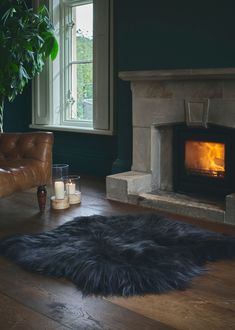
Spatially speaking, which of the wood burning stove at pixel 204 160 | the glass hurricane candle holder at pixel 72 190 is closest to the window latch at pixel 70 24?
the wood burning stove at pixel 204 160

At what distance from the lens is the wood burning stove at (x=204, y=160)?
370 centimetres

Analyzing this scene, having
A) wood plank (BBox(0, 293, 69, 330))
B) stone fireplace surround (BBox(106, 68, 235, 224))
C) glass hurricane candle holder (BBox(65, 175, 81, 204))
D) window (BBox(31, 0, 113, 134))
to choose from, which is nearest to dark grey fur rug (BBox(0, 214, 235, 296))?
wood plank (BBox(0, 293, 69, 330))

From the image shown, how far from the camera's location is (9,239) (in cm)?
291

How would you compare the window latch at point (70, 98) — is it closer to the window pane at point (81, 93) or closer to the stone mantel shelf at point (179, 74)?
the window pane at point (81, 93)

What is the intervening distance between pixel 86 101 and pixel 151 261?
3.30 metres

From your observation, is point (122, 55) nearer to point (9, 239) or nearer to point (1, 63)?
point (1, 63)

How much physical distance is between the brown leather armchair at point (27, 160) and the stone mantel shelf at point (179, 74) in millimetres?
980

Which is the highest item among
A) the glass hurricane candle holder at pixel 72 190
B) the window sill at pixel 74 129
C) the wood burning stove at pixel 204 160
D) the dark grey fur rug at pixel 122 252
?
the window sill at pixel 74 129

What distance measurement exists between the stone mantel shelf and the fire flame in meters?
0.54

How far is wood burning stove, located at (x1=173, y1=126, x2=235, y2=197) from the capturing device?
370cm

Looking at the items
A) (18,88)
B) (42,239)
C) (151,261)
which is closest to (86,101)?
(18,88)

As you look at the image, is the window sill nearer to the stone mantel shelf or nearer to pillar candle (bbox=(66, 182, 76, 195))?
the stone mantel shelf

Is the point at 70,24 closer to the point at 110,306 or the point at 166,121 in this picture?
the point at 166,121

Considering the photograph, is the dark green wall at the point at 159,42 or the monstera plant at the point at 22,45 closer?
the dark green wall at the point at 159,42
